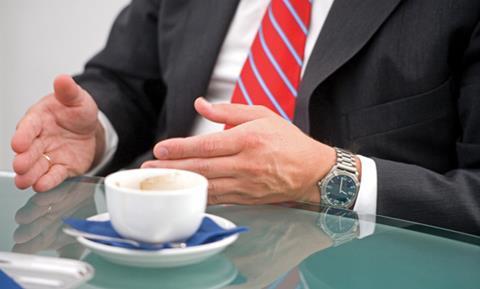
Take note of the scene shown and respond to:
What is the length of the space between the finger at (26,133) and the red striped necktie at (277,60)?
35 centimetres

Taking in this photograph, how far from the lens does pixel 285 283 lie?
597 millimetres

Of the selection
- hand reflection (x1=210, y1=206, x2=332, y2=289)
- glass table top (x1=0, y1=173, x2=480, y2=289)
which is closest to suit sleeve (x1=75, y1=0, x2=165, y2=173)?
glass table top (x1=0, y1=173, x2=480, y2=289)

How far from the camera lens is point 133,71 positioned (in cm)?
146

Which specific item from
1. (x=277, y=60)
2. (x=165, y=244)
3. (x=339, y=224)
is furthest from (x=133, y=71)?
(x=165, y=244)

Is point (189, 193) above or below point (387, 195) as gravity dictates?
above

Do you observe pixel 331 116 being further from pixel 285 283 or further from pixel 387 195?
pixel 285 283

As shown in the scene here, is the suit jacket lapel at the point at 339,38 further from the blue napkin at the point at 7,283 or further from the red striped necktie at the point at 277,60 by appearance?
the blue napkin at the point at 7,283

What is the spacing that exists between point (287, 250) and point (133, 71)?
873 millimetres

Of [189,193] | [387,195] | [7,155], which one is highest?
[189,193]

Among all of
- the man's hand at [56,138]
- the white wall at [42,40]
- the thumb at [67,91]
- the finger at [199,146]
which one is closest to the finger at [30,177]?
the man's hand at [56,138]

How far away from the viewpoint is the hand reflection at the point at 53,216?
665 mm

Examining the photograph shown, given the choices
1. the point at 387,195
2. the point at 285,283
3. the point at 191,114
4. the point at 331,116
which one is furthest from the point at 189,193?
the point at 191,114

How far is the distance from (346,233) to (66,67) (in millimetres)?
1641

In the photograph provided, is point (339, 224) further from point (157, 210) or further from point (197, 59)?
point (197, 59)
